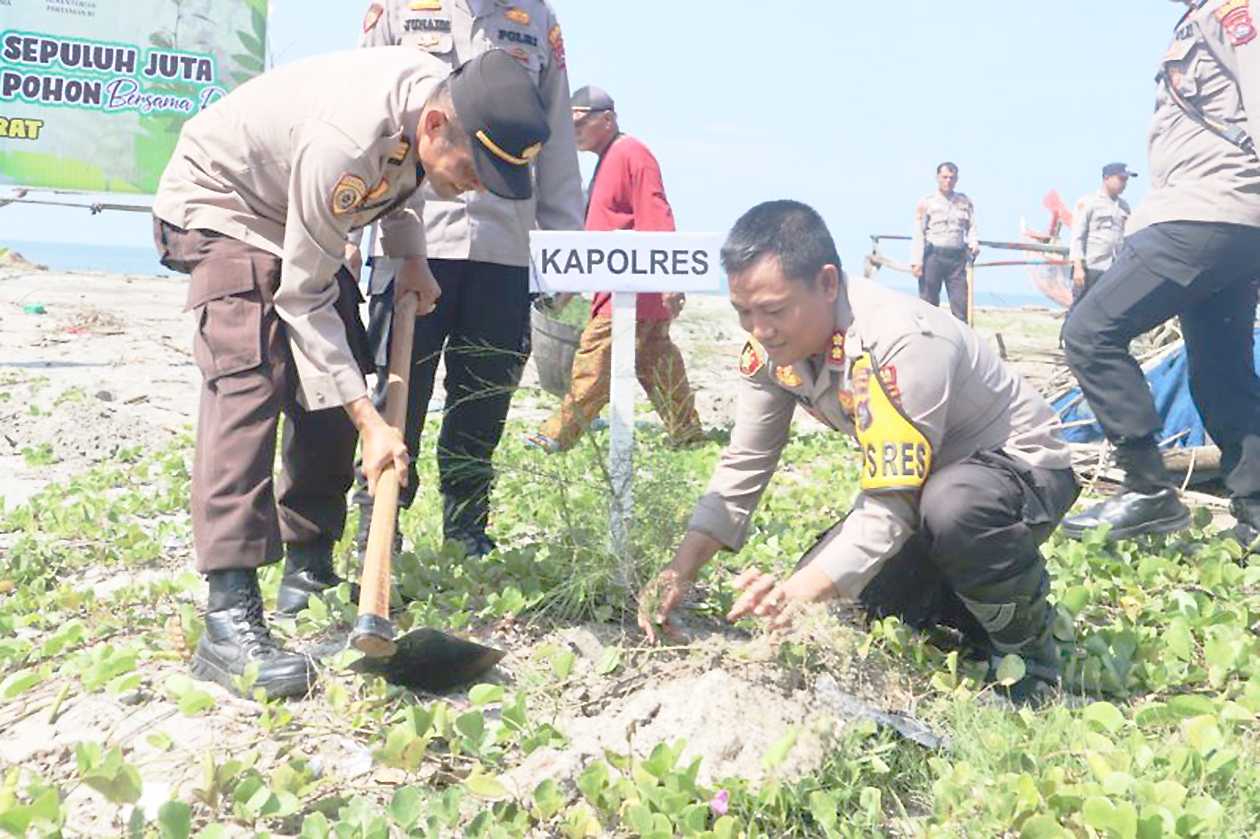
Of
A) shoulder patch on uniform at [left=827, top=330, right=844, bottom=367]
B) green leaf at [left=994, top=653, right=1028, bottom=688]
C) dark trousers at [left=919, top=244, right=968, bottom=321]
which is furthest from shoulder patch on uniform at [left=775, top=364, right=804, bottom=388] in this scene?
dark trousers at [left=919, top=244, right=968, bottom=321]

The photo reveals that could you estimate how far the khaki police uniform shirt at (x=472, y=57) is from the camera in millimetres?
3539

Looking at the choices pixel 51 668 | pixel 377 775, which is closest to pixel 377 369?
pixel 51 668

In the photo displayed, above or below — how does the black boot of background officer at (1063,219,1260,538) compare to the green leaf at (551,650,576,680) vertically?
above

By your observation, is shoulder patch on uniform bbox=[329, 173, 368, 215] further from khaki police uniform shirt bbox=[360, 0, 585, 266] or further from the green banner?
the green banner

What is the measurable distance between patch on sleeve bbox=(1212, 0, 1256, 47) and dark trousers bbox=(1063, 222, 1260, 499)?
0.57 meters

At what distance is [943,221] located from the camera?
1287cm

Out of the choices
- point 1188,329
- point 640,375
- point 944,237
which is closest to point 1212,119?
point 1188,329

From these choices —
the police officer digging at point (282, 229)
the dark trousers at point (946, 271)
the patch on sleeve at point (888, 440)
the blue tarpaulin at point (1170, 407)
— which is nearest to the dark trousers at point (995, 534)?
the patch on sleeve at point (888, 440)

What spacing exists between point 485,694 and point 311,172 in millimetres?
1130

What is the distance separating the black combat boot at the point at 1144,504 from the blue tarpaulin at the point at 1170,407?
1.70m

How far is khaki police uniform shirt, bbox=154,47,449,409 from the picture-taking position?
2.62 metres

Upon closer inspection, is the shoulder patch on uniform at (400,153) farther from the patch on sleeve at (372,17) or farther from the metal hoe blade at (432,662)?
the patch on sleeve at (372,17)

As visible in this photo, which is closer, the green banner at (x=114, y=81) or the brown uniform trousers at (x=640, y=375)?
the brown uniform trousers at (x=640, y=375)

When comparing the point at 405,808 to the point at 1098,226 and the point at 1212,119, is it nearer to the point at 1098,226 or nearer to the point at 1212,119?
the point at 1212,119
